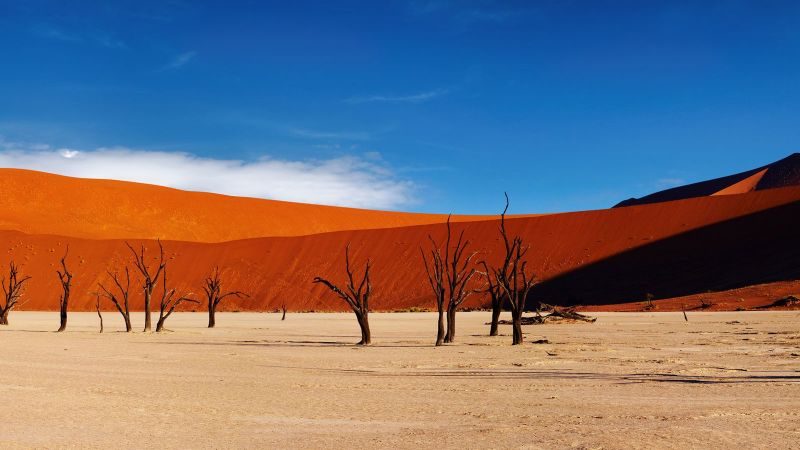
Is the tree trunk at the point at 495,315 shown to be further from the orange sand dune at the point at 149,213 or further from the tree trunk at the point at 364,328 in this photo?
the orange sand dune at the point at 149,213

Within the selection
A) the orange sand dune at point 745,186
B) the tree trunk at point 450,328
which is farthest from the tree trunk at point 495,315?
the orange sand dune at point 745,186

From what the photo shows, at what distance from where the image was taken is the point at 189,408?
31.8 feet

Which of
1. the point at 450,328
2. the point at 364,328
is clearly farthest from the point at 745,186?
the point at 364,328

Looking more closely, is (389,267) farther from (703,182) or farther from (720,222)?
(703,182)

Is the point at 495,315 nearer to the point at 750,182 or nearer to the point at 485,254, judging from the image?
the point at 485,254

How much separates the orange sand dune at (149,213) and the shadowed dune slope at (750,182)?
4071cm

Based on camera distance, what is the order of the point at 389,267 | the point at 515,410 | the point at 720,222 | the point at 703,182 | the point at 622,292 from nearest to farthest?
the point at 515,410 < the point at 622,292 < the point at 720,222 < the point at 389,267 < the point at 703,182

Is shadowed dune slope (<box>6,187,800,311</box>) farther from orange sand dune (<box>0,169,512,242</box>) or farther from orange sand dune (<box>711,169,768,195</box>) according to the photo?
orange sand dune (<box>711,169,768,195</box>)

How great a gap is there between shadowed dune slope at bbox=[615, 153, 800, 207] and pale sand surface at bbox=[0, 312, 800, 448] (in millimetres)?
112149

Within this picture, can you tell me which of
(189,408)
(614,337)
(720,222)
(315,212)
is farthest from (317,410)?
(315,212)

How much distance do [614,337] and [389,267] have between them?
164ft

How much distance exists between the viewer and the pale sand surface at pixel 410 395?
7.47 m

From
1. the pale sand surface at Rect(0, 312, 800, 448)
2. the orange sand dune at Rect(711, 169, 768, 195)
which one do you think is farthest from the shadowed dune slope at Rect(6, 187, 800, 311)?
the orange sand dune at Rect(711, 169, 768, 195)

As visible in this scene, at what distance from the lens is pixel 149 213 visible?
116 metres
